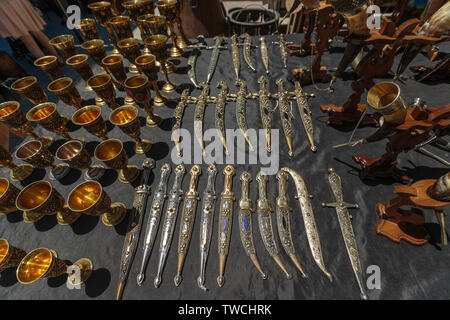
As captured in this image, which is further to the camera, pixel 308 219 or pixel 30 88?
pixel 30 88

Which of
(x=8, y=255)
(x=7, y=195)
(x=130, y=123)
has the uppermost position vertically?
(x=130, y=123)

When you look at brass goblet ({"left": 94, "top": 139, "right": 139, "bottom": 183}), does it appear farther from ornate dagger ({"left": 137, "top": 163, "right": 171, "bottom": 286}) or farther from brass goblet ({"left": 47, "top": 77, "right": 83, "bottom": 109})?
brass goblet ({"left": 47, "top": 77, "right": 83, "bottom": 109})

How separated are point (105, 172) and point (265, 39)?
4.33 metres

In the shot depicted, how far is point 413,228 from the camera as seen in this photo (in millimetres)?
1909

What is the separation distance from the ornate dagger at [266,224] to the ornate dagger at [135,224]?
1.28m

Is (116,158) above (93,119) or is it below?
below

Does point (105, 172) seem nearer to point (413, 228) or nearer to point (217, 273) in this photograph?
point (217, 273)

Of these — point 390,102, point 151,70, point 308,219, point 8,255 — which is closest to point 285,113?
point 390,102

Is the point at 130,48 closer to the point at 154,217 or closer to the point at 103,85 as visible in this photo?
the point at 103,85

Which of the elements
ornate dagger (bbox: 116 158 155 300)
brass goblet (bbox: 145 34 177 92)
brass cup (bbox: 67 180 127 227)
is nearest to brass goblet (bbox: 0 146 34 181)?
brass cup (bbox: 67 180 127 227)

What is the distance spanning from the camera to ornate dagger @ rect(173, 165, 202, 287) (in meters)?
1.91

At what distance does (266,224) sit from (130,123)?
183 cm

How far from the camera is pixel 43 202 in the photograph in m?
1.74

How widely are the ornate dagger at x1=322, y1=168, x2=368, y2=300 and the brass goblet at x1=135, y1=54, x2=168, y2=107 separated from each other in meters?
2.65
